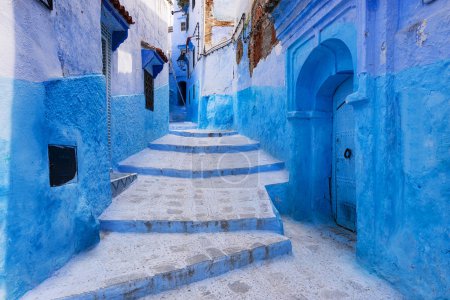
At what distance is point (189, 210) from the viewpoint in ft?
12.4

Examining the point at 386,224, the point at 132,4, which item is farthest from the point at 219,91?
the point at 386,224

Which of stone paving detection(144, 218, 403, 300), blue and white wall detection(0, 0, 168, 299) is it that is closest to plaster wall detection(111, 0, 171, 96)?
blue and white wall detection(0, 0, 168, 299)

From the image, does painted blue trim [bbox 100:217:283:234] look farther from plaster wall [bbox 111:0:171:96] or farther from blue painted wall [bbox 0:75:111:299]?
plaster wall [bbox 111:0:171:96]

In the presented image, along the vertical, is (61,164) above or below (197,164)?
above

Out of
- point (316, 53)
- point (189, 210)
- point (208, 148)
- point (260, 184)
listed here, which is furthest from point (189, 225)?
point (208, 148)

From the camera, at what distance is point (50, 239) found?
7.69ft

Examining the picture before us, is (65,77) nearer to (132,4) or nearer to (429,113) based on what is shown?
(429,113)

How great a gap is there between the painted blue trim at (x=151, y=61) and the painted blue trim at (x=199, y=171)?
2.58m

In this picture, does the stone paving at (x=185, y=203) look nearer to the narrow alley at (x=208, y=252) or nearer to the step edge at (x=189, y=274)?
the narrow alley at (x=208, y=252)

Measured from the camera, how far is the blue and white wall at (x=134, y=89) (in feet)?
17.1

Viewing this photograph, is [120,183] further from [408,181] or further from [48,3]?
[408,181]

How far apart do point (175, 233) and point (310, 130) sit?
3.02m

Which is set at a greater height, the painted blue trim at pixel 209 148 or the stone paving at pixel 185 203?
the painted blue trim at pixel 209 148

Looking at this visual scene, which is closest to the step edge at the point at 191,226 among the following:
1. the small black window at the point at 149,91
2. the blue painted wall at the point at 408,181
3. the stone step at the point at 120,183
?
the stone step at the point at 120,183
